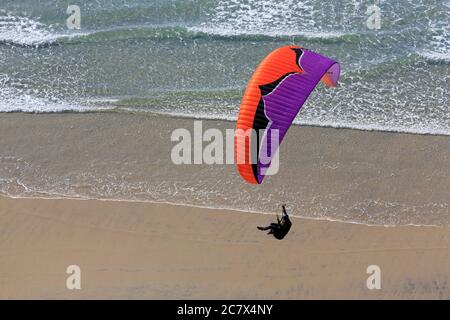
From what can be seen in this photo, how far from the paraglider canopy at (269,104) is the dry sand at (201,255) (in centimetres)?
242

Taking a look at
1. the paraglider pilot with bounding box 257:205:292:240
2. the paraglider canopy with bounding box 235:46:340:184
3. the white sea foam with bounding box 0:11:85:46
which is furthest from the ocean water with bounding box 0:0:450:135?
the paraglider canopy with bounding box 235:46:340:184

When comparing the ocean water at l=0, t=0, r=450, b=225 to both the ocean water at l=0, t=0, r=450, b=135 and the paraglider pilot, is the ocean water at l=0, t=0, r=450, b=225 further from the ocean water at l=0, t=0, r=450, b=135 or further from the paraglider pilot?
the paraglider pilot

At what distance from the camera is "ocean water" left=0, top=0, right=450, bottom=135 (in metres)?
13.7

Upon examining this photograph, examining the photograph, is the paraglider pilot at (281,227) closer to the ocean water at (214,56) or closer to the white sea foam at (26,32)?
the ocean water at (214,56)

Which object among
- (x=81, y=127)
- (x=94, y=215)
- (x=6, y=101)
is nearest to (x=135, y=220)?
(x=94, y=215)

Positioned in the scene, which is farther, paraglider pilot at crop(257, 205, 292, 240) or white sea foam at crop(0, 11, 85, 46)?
white sea foam at crop(0, 11, 85, 46)

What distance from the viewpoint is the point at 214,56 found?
14656mm

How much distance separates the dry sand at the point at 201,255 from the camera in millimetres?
11375

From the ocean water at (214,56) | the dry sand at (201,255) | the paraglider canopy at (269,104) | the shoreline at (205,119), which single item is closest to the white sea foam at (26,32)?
the ocean water at (214,56)

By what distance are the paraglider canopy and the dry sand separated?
2423mm

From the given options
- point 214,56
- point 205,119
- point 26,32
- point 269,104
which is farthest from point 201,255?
point 26,32

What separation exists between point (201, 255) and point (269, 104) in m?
3.42

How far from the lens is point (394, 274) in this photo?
1153cm

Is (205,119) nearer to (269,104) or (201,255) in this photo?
(201,255)
